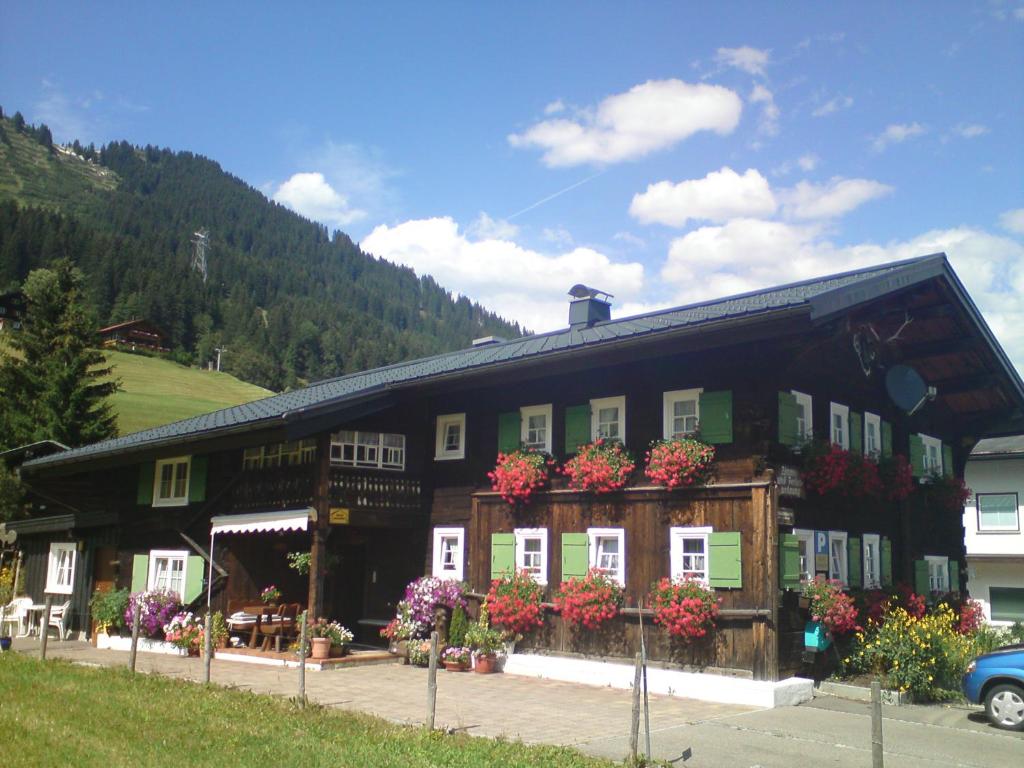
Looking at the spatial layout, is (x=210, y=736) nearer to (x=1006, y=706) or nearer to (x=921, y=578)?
(x=1006, y=706)

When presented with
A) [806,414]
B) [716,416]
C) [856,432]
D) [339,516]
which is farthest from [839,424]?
[339,516]

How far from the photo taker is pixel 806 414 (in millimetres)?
17000

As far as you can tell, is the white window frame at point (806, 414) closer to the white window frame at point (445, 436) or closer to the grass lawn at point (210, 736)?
the white window frame at point (445, 436)

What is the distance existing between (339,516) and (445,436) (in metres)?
3.06

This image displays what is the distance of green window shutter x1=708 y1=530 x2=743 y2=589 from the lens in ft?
50.8

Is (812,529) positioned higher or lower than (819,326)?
lower

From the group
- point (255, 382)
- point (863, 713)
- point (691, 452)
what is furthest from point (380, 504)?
point (255, 382)

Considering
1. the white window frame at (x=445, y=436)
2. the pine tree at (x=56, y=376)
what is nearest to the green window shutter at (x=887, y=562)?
the white window frame at (x=445, y=436)

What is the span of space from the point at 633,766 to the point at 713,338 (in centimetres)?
771

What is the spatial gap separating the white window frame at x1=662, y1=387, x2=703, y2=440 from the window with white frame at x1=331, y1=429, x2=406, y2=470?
6.49 m

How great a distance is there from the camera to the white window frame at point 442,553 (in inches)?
789

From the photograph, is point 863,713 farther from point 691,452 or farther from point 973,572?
point 973,572

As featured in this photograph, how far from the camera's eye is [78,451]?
25.6 meters

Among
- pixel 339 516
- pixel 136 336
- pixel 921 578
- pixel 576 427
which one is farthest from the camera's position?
pixel 136 336
